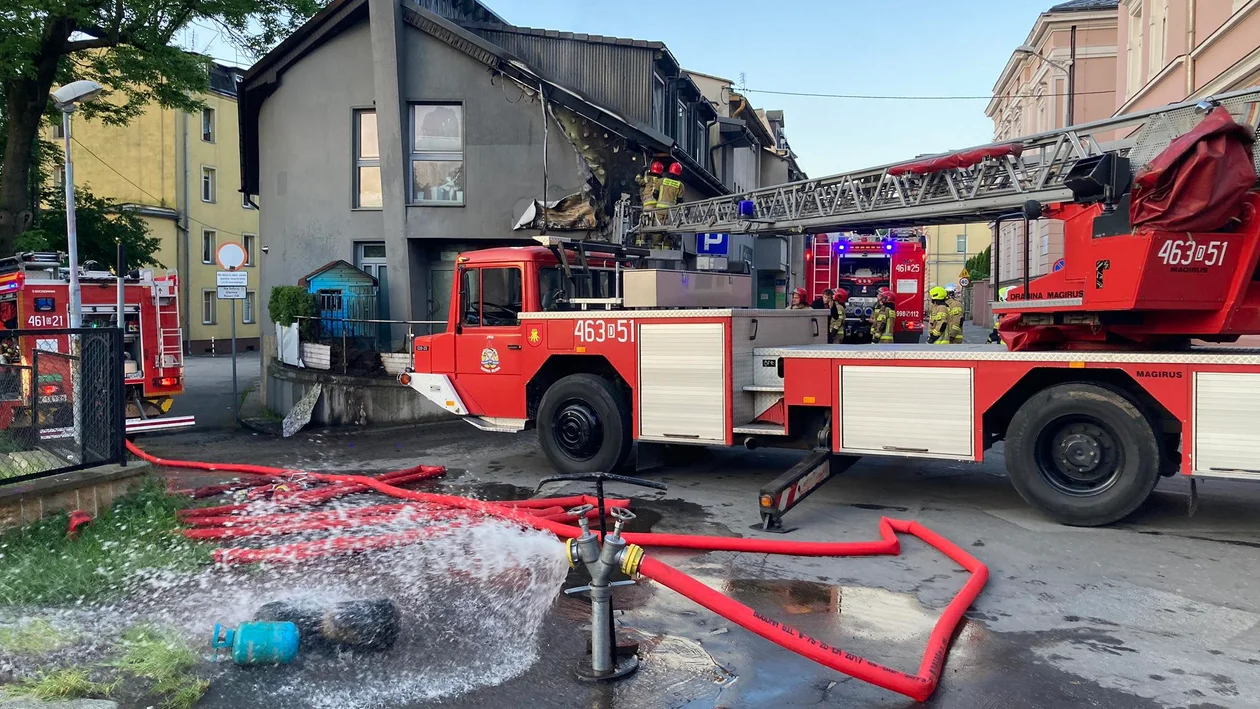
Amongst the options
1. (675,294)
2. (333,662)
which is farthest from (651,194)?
(333,662)

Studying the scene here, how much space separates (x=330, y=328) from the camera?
55.6ft

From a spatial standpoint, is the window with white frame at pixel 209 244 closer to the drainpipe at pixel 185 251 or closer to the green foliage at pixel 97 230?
the drainpipe at pixel 185 251

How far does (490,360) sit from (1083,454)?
5738 millimetres

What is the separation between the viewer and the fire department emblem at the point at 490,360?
976 cm

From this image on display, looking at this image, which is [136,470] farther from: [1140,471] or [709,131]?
[709,131]

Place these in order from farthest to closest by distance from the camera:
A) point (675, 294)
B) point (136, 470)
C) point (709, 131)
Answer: point (709, 131)
point (675, 294)
point (136, 470)

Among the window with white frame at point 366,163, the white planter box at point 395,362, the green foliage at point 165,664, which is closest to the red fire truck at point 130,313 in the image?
the white planter box at point 395,362

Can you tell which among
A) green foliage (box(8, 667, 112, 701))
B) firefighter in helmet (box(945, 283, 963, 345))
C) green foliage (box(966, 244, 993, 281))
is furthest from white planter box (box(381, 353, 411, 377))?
green foliage (box(966, 244, 993, 281))

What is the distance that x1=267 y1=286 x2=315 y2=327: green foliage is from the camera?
16469 mm

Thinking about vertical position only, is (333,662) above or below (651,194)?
below

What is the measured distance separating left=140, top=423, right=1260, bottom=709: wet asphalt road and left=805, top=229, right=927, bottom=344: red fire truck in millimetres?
11198

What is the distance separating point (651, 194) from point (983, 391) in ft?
33.0

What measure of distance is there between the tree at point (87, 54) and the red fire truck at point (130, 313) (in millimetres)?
2920

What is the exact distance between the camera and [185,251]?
37062 millimetres
